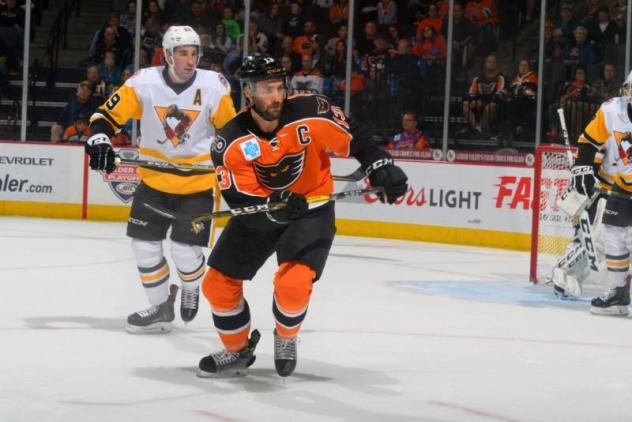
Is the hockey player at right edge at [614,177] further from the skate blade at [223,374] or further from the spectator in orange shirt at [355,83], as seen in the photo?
the spectator in orange shirt at [355,83]

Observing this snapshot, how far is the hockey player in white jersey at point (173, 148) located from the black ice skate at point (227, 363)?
1.04m

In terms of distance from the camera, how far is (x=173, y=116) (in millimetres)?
5637

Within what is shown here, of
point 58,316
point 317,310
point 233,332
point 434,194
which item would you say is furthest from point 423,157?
point 233,332

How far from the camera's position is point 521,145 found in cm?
1054

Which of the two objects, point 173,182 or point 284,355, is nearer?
point 284,355

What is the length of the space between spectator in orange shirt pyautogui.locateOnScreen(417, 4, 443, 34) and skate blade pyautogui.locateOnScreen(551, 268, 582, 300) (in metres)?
4.48

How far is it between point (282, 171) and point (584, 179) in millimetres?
2643

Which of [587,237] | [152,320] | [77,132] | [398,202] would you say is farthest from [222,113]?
[77,132]

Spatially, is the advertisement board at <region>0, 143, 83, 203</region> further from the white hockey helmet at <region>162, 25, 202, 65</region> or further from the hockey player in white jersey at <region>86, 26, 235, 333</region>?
the white hockey helmet at <region>162, 25, 202, 65</region>

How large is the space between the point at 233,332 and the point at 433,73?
6.87 metres

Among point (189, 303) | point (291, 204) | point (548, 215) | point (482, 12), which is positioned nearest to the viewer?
point (291, 204)

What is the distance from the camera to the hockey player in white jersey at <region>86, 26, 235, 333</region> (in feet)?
18.3

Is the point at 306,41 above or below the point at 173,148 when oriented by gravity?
above

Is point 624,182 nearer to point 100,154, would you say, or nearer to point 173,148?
point 173,148
